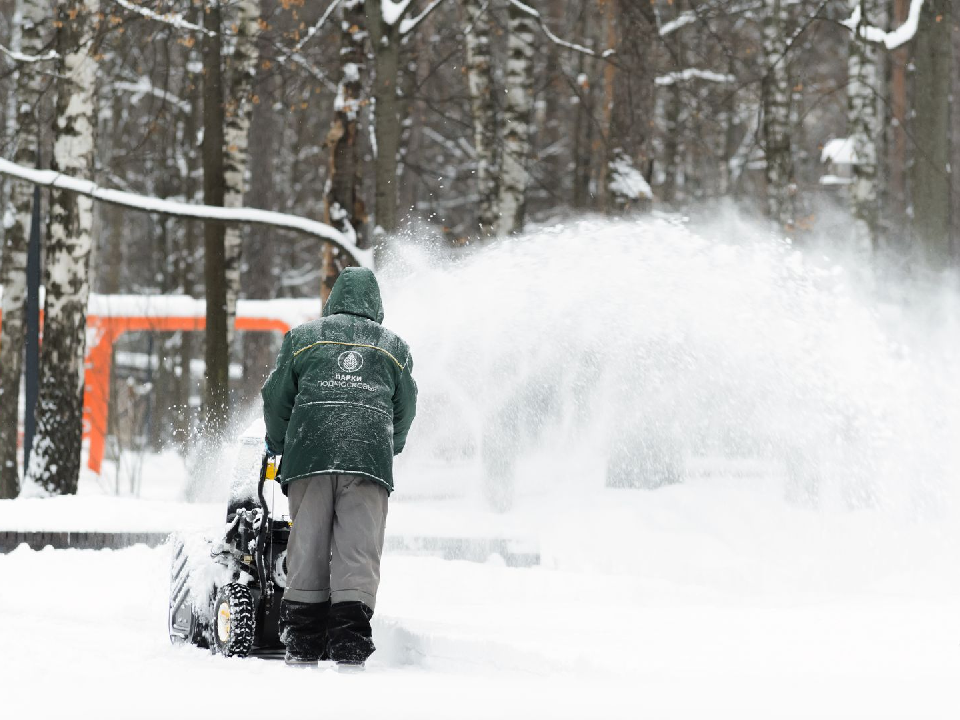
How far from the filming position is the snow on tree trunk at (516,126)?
13.8m

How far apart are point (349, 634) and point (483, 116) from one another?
1179cm

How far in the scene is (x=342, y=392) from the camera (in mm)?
5410

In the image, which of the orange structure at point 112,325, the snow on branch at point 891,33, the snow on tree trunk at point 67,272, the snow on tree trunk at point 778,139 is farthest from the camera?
the orange structure at point 112,325

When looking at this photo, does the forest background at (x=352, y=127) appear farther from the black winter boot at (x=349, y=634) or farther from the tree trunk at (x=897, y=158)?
the black winter boot at (x=349, y=634)

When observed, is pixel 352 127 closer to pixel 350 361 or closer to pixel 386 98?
pixel 386 98

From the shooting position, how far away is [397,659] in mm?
5551

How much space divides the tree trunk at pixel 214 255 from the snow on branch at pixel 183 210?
5.54 feet

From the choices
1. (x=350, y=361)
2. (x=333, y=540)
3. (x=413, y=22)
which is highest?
(x=413, y=22)

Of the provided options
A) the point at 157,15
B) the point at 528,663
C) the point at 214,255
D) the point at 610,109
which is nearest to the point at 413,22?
the point at 157,15

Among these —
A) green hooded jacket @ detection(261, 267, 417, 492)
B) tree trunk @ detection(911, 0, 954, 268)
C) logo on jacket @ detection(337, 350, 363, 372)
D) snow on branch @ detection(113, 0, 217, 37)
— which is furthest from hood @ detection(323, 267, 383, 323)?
tree trunk @ detection(911, 0, 954, 268)

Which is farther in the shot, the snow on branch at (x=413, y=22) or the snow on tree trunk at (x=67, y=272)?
the snow on tree trunk at (x=67, y=272)

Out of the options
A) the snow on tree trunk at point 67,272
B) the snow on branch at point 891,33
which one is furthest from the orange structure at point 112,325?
the snow on branch at point 891,33

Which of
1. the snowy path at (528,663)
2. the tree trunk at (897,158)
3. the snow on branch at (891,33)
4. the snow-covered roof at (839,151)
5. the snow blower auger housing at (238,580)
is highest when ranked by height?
the tree trunk at (897,158)

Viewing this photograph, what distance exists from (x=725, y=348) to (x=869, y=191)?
6.98 m
